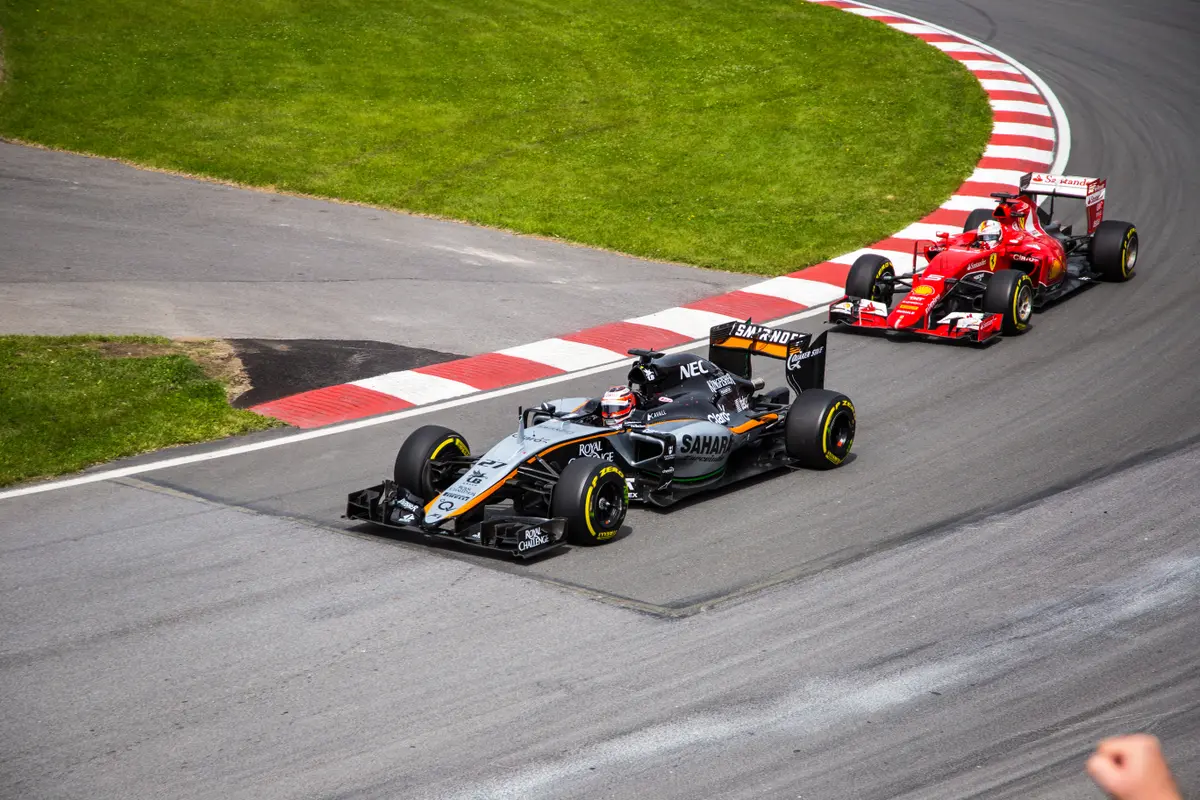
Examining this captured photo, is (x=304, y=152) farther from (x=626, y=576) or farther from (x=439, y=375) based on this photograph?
(x=626, y=576)

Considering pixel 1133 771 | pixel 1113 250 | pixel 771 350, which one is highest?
pixel 1133 771

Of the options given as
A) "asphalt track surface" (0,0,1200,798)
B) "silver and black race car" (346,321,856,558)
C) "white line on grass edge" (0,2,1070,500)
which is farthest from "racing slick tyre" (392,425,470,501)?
"white line on grass edge" (0,2,1070,500)

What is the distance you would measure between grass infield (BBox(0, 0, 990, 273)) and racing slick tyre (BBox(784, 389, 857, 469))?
7.04 meters

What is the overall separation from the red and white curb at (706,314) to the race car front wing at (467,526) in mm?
3002

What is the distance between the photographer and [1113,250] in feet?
55.7

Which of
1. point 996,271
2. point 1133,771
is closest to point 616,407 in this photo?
point 996,271

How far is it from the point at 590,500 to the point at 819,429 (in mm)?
2555

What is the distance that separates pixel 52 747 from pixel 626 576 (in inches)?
157

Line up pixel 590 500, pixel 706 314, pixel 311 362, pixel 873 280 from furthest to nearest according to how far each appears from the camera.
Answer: pixel 706 314 → pixel 873 280 → pixel 311 362 → pixel 590 500

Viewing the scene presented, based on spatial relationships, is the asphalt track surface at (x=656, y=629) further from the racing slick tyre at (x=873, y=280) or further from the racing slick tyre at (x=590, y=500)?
the racing slick tyre at (x=873, y=280)

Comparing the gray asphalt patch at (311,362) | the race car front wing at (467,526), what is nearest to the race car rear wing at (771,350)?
the race car front wing at (467,526)

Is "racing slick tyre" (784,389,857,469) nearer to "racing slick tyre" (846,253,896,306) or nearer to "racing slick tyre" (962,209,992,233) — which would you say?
"racing slick tyre" (846,253,896,306)

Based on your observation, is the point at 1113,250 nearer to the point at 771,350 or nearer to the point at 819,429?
the point at 771,350

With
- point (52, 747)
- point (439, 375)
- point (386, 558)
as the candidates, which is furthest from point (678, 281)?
point (52, 747)
